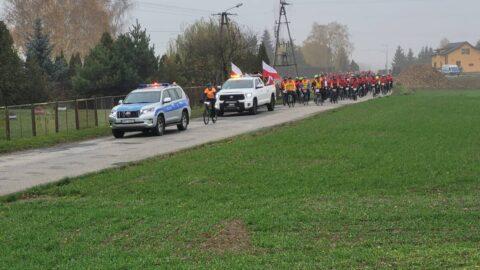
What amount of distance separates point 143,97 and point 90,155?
7.15 m

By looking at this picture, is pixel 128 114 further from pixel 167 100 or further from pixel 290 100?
pixel 290 100

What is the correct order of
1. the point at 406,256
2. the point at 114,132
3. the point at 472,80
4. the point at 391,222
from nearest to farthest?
the point at 406,256 < the point at 391,222 < the point at 114,132 < the point at 472,80

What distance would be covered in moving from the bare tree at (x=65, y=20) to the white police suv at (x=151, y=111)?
54574 millimetres

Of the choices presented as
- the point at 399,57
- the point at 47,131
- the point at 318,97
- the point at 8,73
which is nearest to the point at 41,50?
the point at 8,73

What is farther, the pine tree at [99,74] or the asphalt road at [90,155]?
the pine tree at [99,74]

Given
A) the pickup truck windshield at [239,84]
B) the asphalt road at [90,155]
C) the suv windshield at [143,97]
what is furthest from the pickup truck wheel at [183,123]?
the pickup truck windshield at [239,84]

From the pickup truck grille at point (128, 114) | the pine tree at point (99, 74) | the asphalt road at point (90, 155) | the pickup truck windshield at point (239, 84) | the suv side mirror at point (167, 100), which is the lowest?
the asphalt road at point (90, 155)

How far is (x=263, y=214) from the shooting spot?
799 cm

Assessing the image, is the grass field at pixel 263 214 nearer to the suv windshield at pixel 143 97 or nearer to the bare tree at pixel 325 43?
the suv windshield at pixel 143 97

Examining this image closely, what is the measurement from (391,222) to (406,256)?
1.51 meters

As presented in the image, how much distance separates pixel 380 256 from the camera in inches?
234

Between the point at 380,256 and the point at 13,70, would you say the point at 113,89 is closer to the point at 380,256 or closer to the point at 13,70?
the point at 13,70

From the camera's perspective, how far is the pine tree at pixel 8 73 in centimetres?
3909

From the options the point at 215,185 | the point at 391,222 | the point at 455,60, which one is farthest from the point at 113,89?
the point at 455,60
